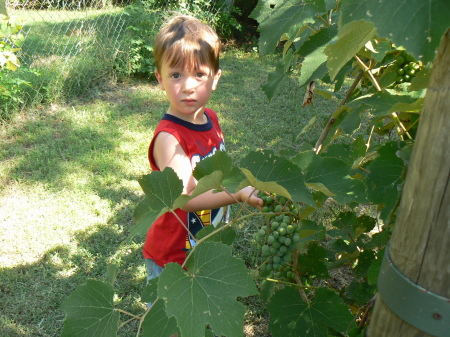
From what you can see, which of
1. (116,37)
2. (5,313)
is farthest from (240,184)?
(116,37)

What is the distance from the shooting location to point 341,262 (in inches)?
70.4

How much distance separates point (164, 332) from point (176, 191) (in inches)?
13.5

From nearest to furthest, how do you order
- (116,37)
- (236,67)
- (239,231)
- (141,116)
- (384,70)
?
(384,70), (239,231), (141,116), (116,37), (236,67)

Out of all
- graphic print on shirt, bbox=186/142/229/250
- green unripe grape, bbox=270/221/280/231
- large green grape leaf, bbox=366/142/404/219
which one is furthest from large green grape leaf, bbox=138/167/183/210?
graphic print on shirt, bbox=186/142/229/250

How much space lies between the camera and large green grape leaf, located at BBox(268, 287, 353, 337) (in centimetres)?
140

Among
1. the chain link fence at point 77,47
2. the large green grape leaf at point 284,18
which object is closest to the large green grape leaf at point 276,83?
the large green grape leaf at point 284,18

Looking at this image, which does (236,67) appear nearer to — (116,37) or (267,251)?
(116,37)

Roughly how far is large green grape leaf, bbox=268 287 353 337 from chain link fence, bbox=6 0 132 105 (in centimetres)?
396

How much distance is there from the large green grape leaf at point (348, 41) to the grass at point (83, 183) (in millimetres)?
1016

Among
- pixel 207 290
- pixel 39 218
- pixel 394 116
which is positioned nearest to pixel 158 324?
pixel 207 290

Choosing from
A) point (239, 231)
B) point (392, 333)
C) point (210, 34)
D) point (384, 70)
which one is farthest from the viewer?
point (239, 231)

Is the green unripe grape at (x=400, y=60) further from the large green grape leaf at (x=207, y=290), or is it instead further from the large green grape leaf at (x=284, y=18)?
the large green grape leaf at (x=207, y=290)

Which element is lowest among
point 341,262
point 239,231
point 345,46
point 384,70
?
point 239,231

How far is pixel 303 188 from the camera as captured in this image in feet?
3.51
